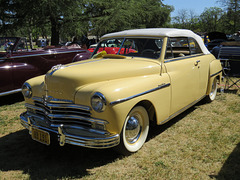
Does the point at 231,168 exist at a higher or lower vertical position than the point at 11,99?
lower

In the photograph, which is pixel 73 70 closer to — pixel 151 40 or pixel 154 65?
pixel 154 65

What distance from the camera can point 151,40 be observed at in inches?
155

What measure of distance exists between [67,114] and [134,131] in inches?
37.3

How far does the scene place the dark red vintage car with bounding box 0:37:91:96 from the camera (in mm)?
5562

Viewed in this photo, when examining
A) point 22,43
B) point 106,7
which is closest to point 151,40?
point 22,43

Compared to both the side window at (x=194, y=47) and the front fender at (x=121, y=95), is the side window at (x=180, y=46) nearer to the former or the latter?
the side window at (x=194, y=47)

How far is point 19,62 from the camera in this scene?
5.89m

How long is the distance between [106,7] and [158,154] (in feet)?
39.7

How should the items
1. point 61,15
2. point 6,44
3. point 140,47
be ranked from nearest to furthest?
point 140,47, point 6,44, point 61,15

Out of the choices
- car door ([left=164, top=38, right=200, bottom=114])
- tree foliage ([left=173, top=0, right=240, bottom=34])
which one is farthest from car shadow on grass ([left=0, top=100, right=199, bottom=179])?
tree foliage ([left=173, top=0, right=240, bottom=34])

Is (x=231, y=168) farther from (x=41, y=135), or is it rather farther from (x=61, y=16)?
(x=61, y=16)

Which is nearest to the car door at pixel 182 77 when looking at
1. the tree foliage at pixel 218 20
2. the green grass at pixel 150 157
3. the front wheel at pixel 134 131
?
the green grass at pixel 150 157

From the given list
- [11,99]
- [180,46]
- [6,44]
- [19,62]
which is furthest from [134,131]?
[11,99]

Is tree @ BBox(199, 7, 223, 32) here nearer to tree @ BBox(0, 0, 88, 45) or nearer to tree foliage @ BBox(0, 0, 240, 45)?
tree foliage @ BBox(0, 0, 240, 45)
